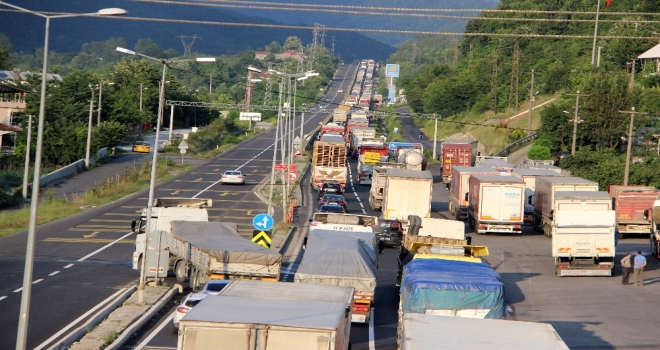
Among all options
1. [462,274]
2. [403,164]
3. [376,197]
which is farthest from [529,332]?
[403,164]

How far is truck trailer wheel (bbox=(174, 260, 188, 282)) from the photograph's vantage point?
28.5 metres

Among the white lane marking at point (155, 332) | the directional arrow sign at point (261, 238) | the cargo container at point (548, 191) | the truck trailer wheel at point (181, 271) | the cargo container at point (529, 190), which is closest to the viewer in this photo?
the white lane marking at point (155, 332)

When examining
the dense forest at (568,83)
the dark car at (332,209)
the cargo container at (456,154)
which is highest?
the dense forest at (568,83)

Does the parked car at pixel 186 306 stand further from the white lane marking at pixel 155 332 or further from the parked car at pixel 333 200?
the parked car at pixel 333 200

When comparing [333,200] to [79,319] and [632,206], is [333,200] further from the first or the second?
[79,319]

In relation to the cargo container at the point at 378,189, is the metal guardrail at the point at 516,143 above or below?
above

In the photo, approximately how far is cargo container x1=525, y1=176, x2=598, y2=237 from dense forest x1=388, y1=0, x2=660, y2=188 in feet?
25.1

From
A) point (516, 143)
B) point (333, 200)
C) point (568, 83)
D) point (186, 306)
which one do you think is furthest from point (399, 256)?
point (568, 83)

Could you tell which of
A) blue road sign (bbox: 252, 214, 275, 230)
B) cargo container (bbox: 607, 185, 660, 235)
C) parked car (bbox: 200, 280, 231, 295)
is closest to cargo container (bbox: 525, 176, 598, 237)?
cargo container (bbox: 607, 185, 660, 235)

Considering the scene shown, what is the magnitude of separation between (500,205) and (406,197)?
14.7 ft

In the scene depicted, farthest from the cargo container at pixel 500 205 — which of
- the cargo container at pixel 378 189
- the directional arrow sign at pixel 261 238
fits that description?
the directional arrow sign at pixel 261 238

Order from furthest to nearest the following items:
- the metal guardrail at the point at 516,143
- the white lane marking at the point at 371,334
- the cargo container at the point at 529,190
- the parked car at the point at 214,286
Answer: the metal guardrail at the point at 516,143, the cargo container at the point at 529,190, the parked car at the point at 214,286, the white lane marking at the point at 371,334

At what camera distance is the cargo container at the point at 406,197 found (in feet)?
140

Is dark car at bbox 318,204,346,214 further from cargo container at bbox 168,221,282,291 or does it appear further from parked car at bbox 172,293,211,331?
parked car at bbox 172,293,211,331
